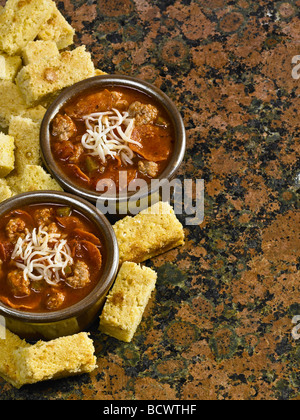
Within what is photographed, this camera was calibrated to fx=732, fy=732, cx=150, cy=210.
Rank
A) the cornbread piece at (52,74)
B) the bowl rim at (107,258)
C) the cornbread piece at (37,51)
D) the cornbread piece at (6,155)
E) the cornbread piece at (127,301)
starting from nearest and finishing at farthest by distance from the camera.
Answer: the bowl rim at (107,258)
the cornbread piece at (127,301)
the cornbread piece at (6,155)
the cornbread piece at (52,74)
the cornbread piece at (37,51)

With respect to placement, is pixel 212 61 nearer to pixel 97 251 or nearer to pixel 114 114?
pixel 114 114

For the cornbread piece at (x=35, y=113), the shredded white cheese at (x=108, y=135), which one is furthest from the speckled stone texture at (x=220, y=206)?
the cornbread piece at (x=35, y=113)

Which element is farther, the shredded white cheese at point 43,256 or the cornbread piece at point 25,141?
the cornbread piece at point 25,141

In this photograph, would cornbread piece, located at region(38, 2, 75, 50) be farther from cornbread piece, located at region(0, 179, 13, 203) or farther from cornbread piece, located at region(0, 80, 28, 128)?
cornbread piece, located at region(0, 179, 13, 203)

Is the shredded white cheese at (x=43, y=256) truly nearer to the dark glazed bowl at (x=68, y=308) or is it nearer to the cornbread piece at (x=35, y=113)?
the dark glazed bowl at (x=68, y=308)

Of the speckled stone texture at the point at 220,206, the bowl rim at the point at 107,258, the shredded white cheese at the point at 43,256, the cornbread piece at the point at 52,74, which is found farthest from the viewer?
the cornbread piece at the point at 52,74

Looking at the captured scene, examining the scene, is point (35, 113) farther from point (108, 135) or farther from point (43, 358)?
point (43, 358)

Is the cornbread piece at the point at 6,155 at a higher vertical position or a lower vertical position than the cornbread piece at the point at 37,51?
lower

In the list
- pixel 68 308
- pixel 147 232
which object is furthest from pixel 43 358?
pixel 147 232

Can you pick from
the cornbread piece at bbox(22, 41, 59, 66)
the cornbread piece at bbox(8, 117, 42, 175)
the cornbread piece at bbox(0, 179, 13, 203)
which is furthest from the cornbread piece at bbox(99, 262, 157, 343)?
the cornbread piece at bbox(22, 41, 59, 66)
